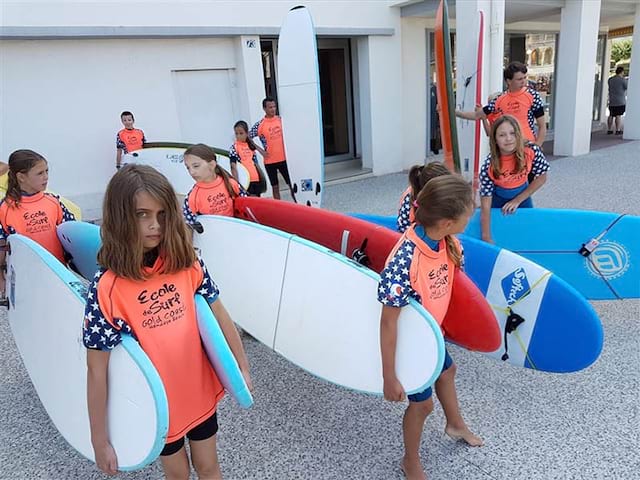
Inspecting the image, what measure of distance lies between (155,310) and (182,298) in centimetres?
8

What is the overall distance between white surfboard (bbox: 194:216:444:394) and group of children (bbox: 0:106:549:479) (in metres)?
0.09

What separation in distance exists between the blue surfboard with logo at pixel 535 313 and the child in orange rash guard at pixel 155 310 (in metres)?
1.32

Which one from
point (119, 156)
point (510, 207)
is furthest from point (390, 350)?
point (119, 156)

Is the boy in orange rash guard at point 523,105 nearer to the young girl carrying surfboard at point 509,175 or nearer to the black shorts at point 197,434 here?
the young girl carrying surfboard at point 509,175

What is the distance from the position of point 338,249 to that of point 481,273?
70 centimetres

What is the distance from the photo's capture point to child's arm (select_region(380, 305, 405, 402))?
1.36 metres

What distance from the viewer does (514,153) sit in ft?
8.73

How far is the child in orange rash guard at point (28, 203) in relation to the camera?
2193 mm

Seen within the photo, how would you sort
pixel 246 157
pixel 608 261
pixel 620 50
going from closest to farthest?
pixel 608 261 < pixel 246 157 < pixel 620 50

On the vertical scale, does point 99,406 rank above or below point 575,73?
below

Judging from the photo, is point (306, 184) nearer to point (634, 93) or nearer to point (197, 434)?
point (197, 434)

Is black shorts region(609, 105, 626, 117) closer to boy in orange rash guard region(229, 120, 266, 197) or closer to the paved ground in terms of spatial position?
boy in orange rash guard region(229, 120, 266, 197)

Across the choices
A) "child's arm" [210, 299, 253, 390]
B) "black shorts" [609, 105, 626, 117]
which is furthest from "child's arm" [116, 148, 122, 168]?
"black shorts" [609, 105, 626, 117]

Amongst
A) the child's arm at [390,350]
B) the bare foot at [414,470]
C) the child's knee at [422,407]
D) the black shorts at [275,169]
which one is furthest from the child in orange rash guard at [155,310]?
the black shorts at [275,169]
